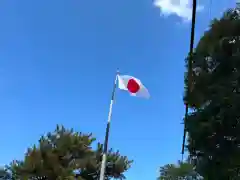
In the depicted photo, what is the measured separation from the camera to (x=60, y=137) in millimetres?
36344

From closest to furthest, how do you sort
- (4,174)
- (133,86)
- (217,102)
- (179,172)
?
(133,86), (217,102), (179,172), (4,174)

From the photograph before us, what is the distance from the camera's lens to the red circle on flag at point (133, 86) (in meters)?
15.3

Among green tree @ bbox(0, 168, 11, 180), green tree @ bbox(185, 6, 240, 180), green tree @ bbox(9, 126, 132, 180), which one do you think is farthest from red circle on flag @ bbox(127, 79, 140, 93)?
green tree @ bbox(0, 168, 11, 180)

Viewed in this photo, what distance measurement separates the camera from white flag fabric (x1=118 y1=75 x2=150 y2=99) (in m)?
15.3

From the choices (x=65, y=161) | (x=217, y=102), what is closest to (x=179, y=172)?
(x=65, y=161)

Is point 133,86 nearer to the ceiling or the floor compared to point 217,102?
nearer to the floor

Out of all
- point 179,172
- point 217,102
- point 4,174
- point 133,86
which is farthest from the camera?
point 4,174

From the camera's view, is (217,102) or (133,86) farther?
(217,102)

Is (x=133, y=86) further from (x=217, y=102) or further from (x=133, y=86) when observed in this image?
(x=217, y=102)

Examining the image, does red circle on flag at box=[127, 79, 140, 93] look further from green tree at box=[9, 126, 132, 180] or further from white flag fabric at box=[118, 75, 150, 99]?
green tree at box=[9, 126, 132, 180]

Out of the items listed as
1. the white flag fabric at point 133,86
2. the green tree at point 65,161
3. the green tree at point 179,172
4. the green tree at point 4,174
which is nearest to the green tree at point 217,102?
the white flag fabric at point 133,86

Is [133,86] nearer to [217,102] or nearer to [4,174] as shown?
[217,102]

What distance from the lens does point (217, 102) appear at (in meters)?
19.5

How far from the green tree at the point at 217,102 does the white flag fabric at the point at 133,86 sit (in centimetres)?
449
